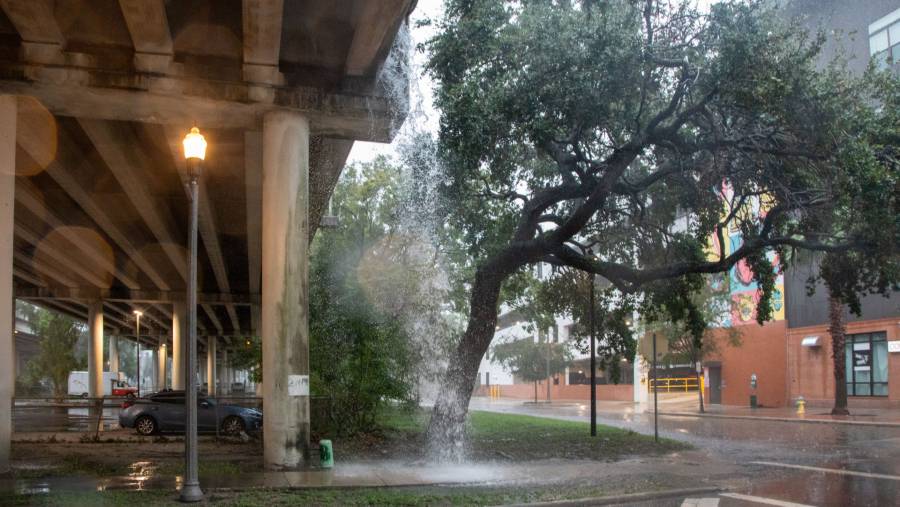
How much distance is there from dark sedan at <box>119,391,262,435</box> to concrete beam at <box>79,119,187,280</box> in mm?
6001

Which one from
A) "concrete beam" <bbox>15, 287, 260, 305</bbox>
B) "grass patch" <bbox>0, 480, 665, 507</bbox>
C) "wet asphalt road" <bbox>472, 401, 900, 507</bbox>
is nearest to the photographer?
"grass patch" <bbox>0, 480, 665, 507</bbox>

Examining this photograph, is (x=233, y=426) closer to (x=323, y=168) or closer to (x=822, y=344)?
(x=323, y=168)

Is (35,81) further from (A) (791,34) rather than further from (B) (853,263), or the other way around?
(B) (853,263)

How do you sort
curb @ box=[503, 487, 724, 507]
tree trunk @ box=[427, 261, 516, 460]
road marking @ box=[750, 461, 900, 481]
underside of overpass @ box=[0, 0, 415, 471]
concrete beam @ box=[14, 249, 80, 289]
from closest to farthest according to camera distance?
curb @ box=[503, 487, 724, 507], road marking @ box=[750, 461, 900, 481], underside of overpass @ box=[0, 0, 415, 471], tree trunk @ box=[427, 261, 516, 460], concrete beam @ box=[14, 249, 80, 289]

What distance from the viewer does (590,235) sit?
915 inches

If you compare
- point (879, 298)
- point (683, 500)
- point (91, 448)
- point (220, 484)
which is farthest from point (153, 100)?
point (879, 298)

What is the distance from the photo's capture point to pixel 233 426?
73.7ft

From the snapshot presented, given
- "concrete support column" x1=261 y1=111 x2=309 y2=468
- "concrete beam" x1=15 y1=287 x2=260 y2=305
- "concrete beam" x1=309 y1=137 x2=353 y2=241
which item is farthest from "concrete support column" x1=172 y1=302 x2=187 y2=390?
"concrete support column" x1=261 y1=111 x2=309 y2=468

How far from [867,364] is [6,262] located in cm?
3627

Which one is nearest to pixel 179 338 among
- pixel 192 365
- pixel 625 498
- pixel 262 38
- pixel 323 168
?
pixel 323 168

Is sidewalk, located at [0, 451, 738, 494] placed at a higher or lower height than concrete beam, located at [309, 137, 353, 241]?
lower

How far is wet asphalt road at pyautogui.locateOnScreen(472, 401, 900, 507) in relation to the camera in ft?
38.6

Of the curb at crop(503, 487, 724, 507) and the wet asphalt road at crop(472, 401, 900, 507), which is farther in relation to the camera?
the wet asphalt road at crop(472, 401, 900, 507)

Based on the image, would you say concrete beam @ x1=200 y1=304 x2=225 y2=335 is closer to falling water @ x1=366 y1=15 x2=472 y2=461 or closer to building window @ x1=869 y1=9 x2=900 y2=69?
falling water @ x1=366 y1=15 x2=472 y2=461
